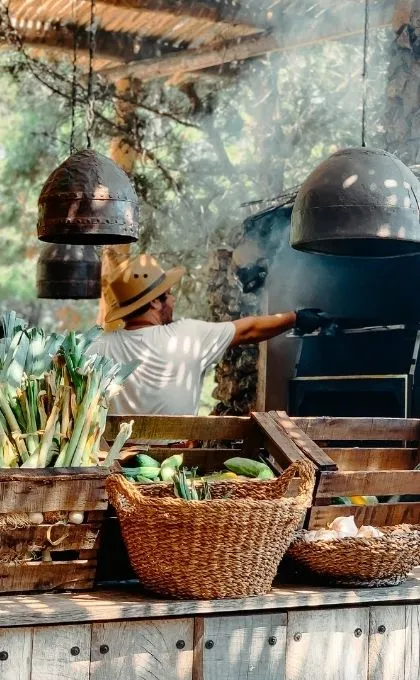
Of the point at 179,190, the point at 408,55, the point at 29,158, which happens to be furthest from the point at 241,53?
the point at 29,158

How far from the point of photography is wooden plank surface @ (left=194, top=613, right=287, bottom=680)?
10.5 feet

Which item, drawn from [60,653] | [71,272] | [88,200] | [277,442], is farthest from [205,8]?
[60,653]

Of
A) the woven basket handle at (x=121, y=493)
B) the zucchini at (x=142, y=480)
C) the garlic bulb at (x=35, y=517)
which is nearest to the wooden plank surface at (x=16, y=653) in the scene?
the garlic bulb at (x=35, y=517)

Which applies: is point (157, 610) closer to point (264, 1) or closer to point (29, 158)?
point (264, 1)

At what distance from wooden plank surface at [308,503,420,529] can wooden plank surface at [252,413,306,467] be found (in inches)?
7.3

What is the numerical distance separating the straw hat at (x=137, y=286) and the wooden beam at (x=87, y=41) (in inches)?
177

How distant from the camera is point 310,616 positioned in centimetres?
334

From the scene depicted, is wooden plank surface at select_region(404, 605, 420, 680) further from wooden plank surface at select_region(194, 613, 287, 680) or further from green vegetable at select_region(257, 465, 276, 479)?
green vegetable at select_region(257, 465, 276, 479)

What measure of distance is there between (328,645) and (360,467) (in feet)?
2.91

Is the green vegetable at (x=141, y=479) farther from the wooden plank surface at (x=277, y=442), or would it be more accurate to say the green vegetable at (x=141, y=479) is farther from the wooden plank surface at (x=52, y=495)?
the wooden plank surface at (x=277, y=442)

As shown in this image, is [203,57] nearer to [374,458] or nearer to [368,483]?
[374,458]

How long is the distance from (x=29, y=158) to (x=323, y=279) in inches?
326

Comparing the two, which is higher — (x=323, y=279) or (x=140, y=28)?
(x=140, y=28)

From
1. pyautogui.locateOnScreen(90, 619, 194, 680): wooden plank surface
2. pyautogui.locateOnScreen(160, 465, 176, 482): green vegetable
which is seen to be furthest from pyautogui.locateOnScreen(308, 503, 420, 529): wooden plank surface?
pyautogui.locateOnScreen(90, 619, 194, 680): wooden plank surface
